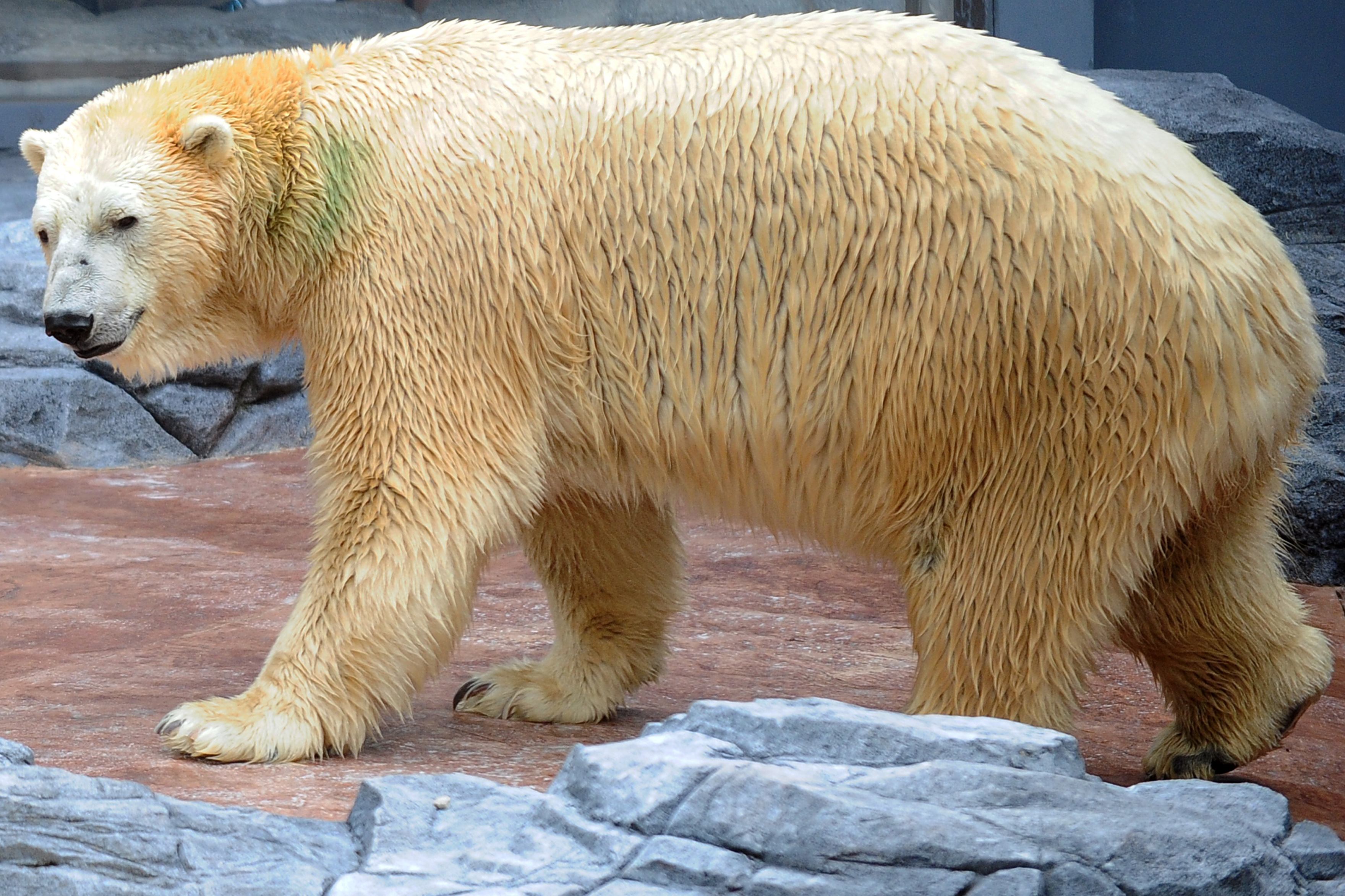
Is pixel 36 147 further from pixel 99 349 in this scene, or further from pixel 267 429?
pixel 267 429

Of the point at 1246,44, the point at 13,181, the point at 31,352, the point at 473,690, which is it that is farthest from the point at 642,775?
the point at 13,181

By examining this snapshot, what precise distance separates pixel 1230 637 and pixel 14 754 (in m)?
2.51

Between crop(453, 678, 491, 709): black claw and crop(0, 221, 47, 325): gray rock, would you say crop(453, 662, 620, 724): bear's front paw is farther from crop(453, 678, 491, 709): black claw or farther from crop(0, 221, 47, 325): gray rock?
crop(0, 221, 47, 325): gray rock

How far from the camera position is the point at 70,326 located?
10.7 ft

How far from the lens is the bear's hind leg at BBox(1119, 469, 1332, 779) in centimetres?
323

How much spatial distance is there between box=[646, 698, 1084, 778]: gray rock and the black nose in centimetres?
172

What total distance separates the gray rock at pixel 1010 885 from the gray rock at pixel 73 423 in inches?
276

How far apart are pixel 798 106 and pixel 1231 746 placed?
1.79 meters

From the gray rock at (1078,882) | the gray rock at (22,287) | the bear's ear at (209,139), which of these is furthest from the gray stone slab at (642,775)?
the gray rock at (22,287)

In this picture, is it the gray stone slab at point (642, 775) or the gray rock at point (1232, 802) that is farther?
the gray rock at point (1232, 802)

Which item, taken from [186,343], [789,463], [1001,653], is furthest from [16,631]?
[1001,653]

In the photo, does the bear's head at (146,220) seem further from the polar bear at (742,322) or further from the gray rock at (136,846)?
the gray rock at (136,846)

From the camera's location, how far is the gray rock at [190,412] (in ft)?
27.2

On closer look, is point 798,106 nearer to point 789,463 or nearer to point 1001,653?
point 789,463
